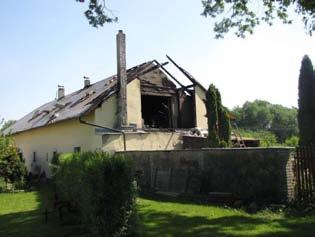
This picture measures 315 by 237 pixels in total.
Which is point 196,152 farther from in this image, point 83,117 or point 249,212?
point 83,117

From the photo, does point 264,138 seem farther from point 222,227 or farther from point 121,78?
point 222,227

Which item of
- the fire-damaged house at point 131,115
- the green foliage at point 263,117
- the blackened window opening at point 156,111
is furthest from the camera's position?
the green foliage at point 263,117

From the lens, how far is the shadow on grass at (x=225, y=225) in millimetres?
9375

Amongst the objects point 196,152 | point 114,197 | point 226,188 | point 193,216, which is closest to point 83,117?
point 196,152

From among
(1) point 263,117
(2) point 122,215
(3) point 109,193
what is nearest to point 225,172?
(2) point 122,215

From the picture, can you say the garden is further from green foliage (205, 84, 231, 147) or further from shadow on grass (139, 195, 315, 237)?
green foliage (205, 84, 231, 147)

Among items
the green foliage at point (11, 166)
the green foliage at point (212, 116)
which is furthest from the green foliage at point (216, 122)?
the green foliage at point (11, 166)

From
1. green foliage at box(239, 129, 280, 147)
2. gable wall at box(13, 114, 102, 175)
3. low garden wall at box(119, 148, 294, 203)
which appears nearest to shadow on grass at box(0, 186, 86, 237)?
A: low garden wall at box(119, 148, 294, 203)

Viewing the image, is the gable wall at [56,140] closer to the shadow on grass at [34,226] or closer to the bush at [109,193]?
the shadow on grass at [34,226]

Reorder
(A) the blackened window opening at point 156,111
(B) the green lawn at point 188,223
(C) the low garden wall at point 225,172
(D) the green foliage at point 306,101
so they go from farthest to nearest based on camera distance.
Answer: (D) the green foliage at point 306,101
(A) the blackened window opening at point 156,111
(C) the low garden wall at point 225,172
(B) the green lawn at point 188,223

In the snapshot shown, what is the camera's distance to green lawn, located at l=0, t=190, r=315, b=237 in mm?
9578

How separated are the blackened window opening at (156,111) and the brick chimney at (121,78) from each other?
2.84 metres

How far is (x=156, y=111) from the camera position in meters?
28.6

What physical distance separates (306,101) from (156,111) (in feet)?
37.5
